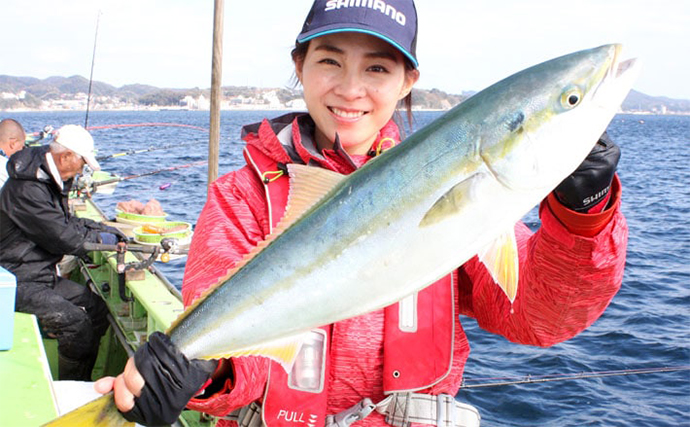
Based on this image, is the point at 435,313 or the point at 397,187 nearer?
the point at 397,187

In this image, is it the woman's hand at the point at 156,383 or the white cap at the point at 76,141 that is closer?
the woman's hand at the point at 156,383

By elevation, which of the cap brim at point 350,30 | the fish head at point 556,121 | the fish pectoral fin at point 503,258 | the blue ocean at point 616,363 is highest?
the cap brim at point 350,30

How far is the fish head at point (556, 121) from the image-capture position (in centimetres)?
198

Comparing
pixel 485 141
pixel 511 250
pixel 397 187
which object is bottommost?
pixel 511 250

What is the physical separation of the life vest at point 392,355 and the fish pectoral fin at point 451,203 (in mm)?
950

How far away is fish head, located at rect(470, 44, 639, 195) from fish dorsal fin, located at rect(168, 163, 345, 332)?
608mm

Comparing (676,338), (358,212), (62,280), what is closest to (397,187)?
(358,212)

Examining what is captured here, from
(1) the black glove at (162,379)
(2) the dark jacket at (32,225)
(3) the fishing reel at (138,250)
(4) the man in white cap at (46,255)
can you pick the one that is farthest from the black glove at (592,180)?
(2) the dark jacket at (32,225)

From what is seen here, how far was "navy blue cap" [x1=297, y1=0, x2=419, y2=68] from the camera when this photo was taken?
2.67 metres

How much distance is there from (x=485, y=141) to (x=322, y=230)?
2.07 ft

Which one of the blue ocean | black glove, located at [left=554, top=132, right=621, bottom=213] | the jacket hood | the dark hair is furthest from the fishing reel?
black glove, located at [left=554, top=132, right=621, bottom=213]

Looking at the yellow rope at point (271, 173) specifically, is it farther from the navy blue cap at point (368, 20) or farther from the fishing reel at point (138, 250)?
the fishing reel at point (138, 250)

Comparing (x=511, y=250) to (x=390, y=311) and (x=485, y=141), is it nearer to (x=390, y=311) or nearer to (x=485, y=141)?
(x=485, y=141)

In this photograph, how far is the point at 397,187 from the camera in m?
2.12
